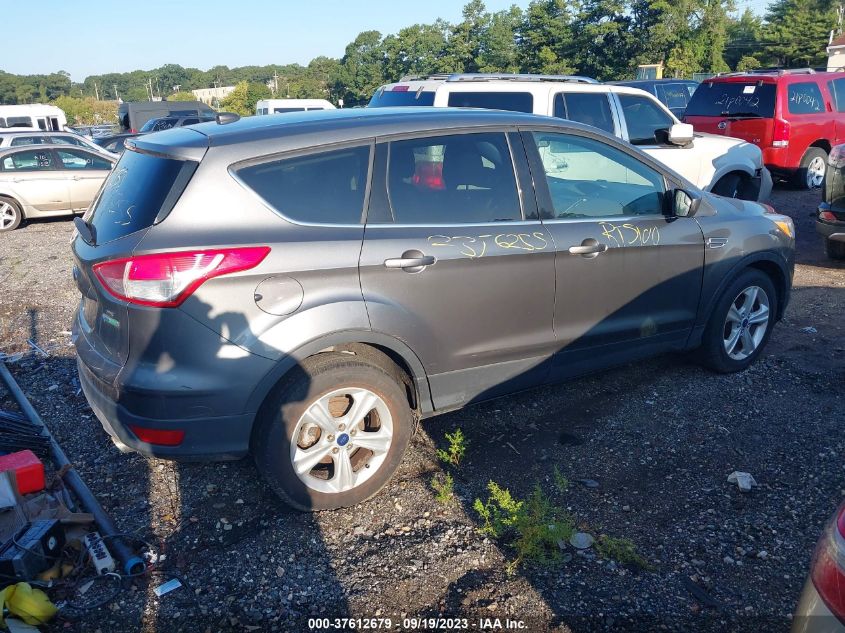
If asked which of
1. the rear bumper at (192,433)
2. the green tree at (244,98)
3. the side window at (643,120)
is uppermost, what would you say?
the green tree at (244,98)

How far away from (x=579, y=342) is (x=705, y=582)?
158 centimetres

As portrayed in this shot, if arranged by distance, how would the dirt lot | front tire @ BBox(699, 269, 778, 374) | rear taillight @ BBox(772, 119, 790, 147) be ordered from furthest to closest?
1. rear taillight @ BBox(772, 119, 790, 147)
2. front tire @ BBox(699, 269, 778, 374)
3. the dirt lot

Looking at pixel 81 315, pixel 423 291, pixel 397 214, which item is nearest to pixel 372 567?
pixel 423 291

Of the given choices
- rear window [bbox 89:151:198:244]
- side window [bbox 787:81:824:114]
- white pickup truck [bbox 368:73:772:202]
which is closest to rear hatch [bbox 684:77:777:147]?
side window [bbox 787:81:824:114]

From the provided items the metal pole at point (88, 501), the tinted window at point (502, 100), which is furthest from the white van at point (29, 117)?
the metal pole at point (88, 501)

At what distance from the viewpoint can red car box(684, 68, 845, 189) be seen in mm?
11633

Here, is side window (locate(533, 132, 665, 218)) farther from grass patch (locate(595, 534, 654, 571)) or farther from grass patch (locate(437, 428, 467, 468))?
grass patch (locate(595, 534, 654, 571))

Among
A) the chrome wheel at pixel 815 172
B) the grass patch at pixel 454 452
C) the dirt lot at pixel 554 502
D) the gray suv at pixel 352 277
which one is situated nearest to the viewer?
the dirt lot at pixel 554 502

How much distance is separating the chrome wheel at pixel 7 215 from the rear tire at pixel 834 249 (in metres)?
12.2

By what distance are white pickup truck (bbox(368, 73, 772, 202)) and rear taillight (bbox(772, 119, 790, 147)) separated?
2.72 m

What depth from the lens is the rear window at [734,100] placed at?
11.7m

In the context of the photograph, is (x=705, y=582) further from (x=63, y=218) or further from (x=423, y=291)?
(x=63, y=218)

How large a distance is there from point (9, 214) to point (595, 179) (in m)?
11.1

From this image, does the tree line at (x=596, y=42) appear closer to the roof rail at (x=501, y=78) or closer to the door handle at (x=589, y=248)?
the roof rail at (x=501, y=78)
